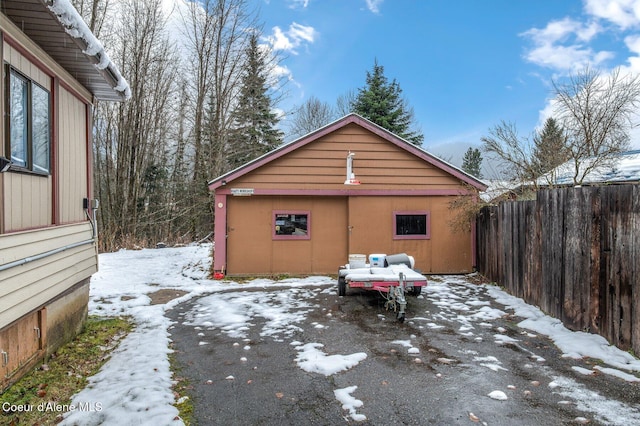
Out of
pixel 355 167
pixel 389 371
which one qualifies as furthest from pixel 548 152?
pixel 389 371

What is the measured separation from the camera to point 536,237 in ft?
20.5

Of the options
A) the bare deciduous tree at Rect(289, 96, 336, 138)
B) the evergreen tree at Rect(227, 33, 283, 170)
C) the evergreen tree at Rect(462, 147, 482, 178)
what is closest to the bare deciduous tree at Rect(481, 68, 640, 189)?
the evergreen tree at Rect(227, 33, 283, 170)

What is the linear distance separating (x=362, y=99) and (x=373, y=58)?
285 cm

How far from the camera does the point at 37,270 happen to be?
3711 millimetres

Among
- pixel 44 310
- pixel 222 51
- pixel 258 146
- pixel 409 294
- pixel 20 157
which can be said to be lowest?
pixel 409 294

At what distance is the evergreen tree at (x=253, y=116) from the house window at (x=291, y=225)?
425 inches

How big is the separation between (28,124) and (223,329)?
11.6 ft

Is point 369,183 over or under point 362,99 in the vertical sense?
under

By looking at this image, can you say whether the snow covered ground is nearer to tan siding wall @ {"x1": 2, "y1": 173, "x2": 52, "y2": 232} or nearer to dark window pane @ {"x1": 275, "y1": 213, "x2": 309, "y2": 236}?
dark window pane @ {"x1": 275, "y1": 213, "x2": 309, "y2": 236}

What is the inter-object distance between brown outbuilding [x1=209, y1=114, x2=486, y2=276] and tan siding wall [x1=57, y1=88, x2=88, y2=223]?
454 cm

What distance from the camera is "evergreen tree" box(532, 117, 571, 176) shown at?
9742 millimetres

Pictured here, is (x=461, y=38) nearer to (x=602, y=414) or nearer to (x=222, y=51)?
(x=222, y=51)

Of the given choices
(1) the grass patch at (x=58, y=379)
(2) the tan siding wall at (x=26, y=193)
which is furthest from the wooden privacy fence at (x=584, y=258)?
(2) the tan siding wall at (x=26, y=193)

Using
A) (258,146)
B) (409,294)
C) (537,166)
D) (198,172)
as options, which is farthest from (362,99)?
(409,294)
